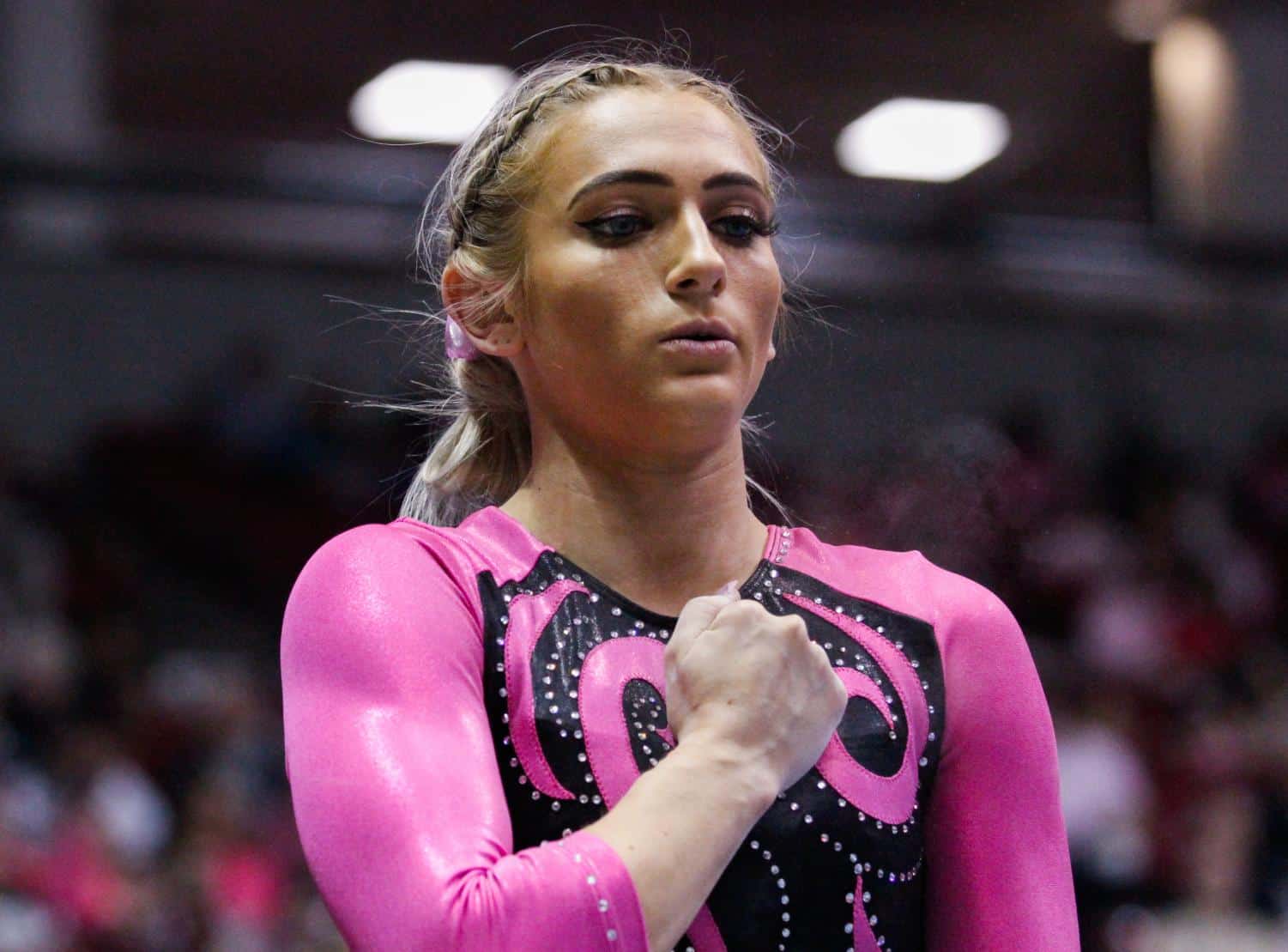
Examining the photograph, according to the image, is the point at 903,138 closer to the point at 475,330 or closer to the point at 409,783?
the point at 475,330

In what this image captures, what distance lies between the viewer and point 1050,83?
5.54m

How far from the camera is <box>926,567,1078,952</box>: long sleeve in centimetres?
115

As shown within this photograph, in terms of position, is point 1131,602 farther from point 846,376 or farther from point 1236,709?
point 846,376

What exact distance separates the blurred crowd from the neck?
0.91 metres

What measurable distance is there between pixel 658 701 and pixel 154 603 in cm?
540

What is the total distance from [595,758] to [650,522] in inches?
7.8

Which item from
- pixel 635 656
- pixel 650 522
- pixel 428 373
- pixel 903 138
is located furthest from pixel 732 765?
pixel 903 138

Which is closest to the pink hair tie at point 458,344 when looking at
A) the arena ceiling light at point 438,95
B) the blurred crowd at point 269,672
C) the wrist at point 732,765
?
the wrist at point 732,765

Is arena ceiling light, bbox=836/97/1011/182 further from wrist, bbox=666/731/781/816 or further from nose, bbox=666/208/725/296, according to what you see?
wrist, bbox=666/731/781/816

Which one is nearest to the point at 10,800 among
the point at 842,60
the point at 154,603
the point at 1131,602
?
the point at 154,603

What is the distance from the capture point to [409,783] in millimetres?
990

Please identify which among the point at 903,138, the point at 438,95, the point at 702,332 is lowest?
the point at 702,332

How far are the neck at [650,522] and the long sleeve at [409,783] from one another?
121 mm

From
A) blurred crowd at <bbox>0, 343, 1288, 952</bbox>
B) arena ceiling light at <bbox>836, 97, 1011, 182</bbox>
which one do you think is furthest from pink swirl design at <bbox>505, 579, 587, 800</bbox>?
blurred crowd at <bbox>0, 343, 1288, 952</bbox>
